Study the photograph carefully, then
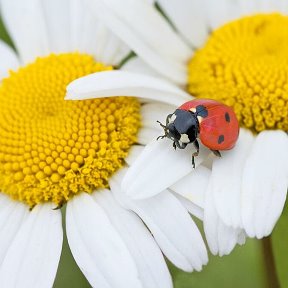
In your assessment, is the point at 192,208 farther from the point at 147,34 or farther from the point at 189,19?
the point at 189,19

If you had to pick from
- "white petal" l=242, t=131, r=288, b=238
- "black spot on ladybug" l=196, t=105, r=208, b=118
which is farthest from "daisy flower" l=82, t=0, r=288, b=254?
"black spot on ladybug" l=196, t=105, r=208, b=118

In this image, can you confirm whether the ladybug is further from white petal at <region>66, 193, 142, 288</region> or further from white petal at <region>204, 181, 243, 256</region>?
white petal at <region>66, 193, 142, 288</region>

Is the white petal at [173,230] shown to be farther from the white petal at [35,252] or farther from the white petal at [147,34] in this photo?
the white petal at [147,34]

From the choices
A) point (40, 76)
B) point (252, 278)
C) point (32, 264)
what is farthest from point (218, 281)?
point (40, 76)

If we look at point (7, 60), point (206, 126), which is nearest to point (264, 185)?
point (206, 126)

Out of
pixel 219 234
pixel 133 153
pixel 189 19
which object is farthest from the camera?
pixel 189 19

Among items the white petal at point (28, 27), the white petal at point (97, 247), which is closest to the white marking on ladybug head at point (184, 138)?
the white petal at point (97, 247)

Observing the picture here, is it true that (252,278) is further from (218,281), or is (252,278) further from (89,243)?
(89,243)
